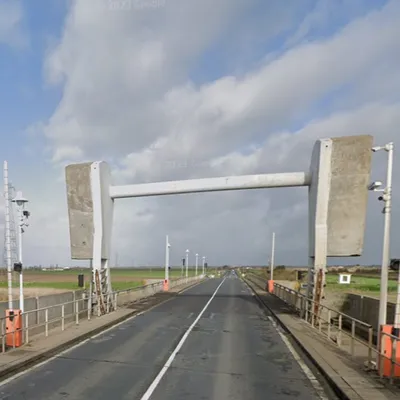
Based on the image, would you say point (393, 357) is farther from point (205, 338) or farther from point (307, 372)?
point (205, 338)

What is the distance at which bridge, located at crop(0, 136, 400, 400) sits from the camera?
9.03 meters

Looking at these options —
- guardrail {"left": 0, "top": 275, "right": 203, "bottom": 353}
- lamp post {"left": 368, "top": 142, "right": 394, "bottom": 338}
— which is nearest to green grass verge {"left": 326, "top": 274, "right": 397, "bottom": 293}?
guardrail {"left": 0, "top": 275, "right": 203, "bottom": 353}

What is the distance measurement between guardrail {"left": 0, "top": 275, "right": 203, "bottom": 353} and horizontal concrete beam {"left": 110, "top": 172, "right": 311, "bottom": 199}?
18.7ft

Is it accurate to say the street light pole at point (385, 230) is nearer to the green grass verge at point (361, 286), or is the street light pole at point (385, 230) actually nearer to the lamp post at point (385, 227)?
the lamp post at point (385, 227)

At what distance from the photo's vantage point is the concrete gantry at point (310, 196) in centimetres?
2056

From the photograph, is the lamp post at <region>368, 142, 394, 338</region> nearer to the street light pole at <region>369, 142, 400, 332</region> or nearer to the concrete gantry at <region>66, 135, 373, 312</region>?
the street light pole at <region>369, 142, 400, 332</region>

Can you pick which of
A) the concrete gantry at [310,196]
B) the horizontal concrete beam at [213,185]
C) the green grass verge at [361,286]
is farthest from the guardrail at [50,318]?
the green grass verge at [361,286]

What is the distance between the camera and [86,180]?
24.4 m

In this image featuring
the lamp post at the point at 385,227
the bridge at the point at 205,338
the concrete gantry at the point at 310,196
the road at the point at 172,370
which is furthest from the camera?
the concrete gantry at the point at 310,196

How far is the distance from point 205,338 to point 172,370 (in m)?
5.54

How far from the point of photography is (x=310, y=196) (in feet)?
76.1

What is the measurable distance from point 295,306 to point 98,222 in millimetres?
12057

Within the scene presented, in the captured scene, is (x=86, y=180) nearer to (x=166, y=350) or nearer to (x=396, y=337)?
(x=166, y=350)

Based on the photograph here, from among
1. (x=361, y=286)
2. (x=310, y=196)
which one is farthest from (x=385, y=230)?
(x=361, y=286)
